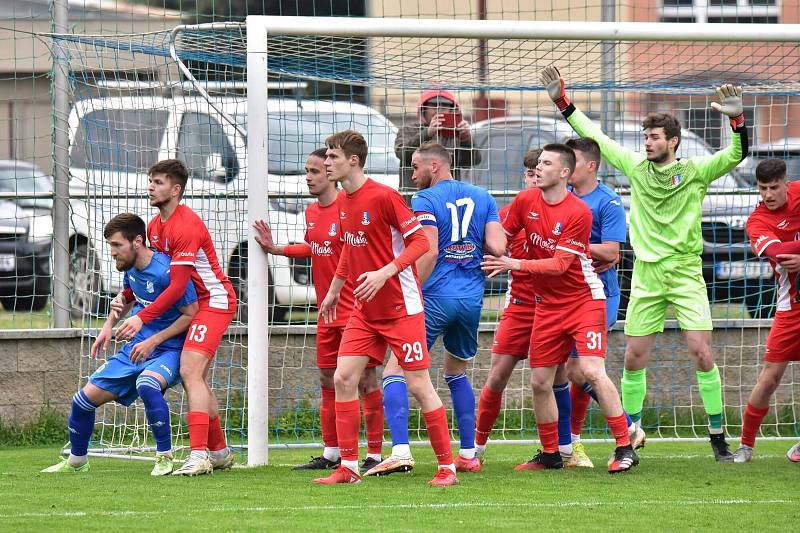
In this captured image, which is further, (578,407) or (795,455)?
(578,407)

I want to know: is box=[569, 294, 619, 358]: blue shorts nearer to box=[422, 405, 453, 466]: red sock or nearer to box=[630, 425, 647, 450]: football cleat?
box=[630, 425, 647, 450]: football cleat

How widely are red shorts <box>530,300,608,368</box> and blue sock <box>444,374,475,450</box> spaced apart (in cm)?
48

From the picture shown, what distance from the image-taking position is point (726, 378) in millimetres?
10578

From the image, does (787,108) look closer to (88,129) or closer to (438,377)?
(438,377)

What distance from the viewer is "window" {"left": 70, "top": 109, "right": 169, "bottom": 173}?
9461 mm

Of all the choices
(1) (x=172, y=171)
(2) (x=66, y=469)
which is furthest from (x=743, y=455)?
(2) (x=66, y=469)

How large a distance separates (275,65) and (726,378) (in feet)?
15.3

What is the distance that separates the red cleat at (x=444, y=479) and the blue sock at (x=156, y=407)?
5.76 feet

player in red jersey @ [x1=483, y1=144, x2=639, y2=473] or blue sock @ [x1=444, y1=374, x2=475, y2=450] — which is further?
blue sock @ [x1=444, y1=374, x2=475, y2=450]

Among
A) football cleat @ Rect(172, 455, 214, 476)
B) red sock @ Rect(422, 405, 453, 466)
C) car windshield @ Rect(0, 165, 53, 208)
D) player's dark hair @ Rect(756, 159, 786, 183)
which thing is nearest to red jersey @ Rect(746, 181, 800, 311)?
player's dark hair @ Rect(756, 159, 786, 183)

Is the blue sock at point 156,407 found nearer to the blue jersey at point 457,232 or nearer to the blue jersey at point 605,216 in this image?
the blue jersey at point 457,232

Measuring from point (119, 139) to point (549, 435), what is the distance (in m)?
4.24

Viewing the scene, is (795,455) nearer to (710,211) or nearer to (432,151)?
(432,151)

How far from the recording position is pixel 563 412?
808 cm
